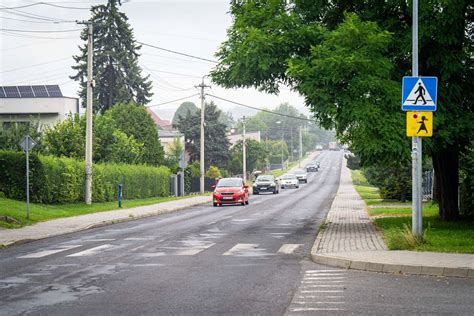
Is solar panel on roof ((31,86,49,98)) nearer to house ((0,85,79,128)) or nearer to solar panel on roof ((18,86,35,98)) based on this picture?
house ((0,85,79,128))

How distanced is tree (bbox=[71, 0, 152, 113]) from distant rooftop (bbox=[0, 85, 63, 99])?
2604 millimetres

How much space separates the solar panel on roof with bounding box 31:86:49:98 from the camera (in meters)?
67.2

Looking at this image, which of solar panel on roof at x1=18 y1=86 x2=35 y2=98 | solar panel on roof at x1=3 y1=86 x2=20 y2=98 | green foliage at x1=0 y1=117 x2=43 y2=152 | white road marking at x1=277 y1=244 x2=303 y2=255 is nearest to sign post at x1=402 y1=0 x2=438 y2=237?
white road marking at x1=277 y1=244 x2=303 y2=255

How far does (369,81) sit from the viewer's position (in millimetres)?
19000

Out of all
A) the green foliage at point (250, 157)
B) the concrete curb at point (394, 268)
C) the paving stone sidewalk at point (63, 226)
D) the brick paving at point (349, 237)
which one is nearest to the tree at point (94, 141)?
the paving stone sidewalk at point (63, 226)

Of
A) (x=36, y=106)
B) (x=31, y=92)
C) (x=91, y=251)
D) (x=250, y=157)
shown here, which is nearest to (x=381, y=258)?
(x=91, y=251)

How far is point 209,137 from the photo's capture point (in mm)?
89438

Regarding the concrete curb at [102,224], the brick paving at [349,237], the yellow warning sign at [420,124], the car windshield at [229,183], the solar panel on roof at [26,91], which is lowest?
the concrete curb at [102,224]

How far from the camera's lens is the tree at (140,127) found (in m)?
65.2

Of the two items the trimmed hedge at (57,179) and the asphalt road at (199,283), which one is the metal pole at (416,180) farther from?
the trimmed hedge at (57,179)

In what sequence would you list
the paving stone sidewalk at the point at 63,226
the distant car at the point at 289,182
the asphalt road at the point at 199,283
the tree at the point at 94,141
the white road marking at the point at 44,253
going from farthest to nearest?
the distant car at the point at 289,182 < the tree at the point at 94,141 < the paving stone sidewalk at the point at 63,226 < the white road marking at the point at 44,253 < the asphalt road at the point at 199,283

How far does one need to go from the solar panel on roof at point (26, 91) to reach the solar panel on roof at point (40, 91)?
0.38 m

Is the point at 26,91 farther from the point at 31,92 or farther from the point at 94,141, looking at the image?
the point at 94,141

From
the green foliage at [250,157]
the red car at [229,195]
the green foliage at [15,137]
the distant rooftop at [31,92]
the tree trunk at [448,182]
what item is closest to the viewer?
Result: the tree trunk at [448,182]
